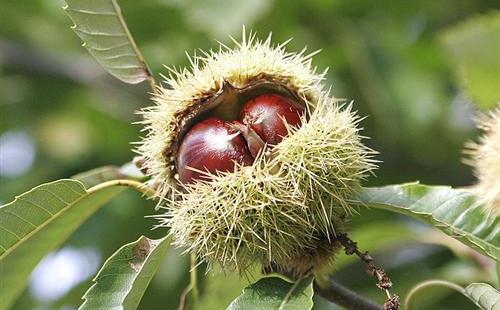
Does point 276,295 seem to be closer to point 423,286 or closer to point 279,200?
point 279,200

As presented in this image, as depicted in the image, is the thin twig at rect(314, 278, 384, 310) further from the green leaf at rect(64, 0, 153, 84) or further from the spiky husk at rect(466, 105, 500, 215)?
the green leaf at rect(64, 0, 153, 84)

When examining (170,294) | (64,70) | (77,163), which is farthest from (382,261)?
(64,70)

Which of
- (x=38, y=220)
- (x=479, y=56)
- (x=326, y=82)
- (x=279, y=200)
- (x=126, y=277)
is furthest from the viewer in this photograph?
(x=326, y=82)

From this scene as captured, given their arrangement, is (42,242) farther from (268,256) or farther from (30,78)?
(30,78)

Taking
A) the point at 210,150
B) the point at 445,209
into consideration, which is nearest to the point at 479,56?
the point at 445,209

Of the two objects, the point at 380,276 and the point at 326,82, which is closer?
the point at 380,276

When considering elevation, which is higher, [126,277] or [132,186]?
[132,186]

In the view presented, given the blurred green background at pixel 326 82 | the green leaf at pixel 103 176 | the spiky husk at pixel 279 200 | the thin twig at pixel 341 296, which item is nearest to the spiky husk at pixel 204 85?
the spiky husk at pixel 279 200
